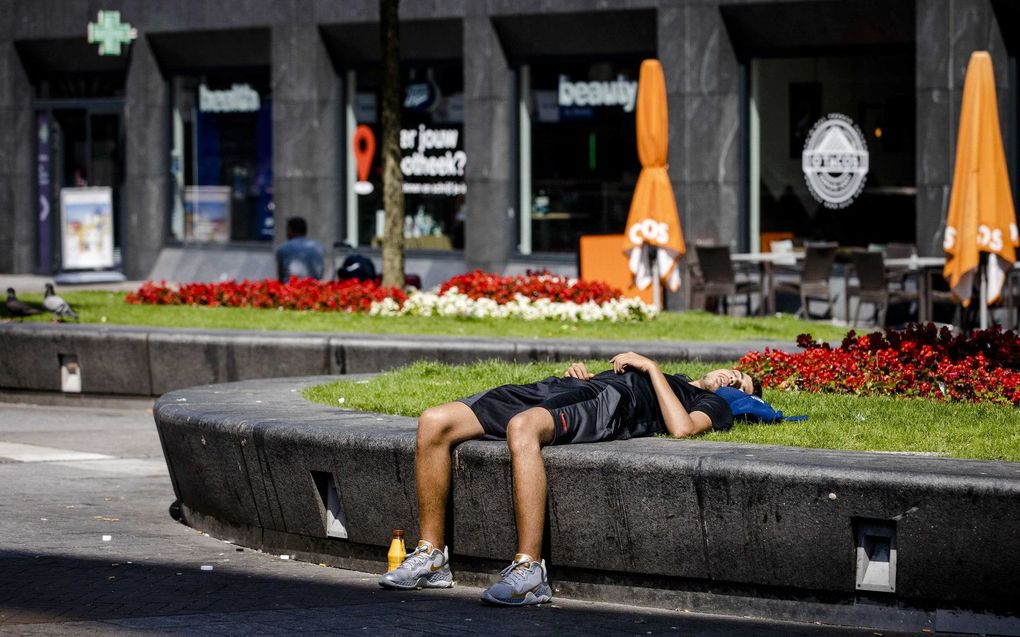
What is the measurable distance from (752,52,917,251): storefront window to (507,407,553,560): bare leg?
14.1m

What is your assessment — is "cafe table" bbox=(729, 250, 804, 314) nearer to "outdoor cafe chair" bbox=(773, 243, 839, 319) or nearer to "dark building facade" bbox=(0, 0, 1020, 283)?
"outdoor cafe chair" bbox=(773, 243, 839, 319)

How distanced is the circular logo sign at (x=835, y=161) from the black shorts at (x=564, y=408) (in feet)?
45.6

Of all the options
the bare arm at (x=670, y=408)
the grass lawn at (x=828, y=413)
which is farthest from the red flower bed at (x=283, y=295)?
the bare arm at (x=670, y=408)

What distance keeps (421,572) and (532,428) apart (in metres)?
0.77

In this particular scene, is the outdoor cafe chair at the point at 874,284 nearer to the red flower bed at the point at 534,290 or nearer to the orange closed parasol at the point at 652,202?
the orange closed parasol at the point at 652,202

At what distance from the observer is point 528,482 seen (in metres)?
7.11

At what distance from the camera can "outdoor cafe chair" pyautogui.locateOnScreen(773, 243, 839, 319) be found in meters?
19.7

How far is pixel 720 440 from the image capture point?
25.0ft

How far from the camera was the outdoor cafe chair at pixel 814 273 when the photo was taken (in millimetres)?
19656

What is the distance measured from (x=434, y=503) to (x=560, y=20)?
1622cm

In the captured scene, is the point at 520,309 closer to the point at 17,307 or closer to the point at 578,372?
the point at 17,307

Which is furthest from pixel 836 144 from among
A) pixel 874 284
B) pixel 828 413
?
pixel 828 413

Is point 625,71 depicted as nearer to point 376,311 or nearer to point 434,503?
point 376,311

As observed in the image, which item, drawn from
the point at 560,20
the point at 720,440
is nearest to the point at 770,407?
the point at 720,440
